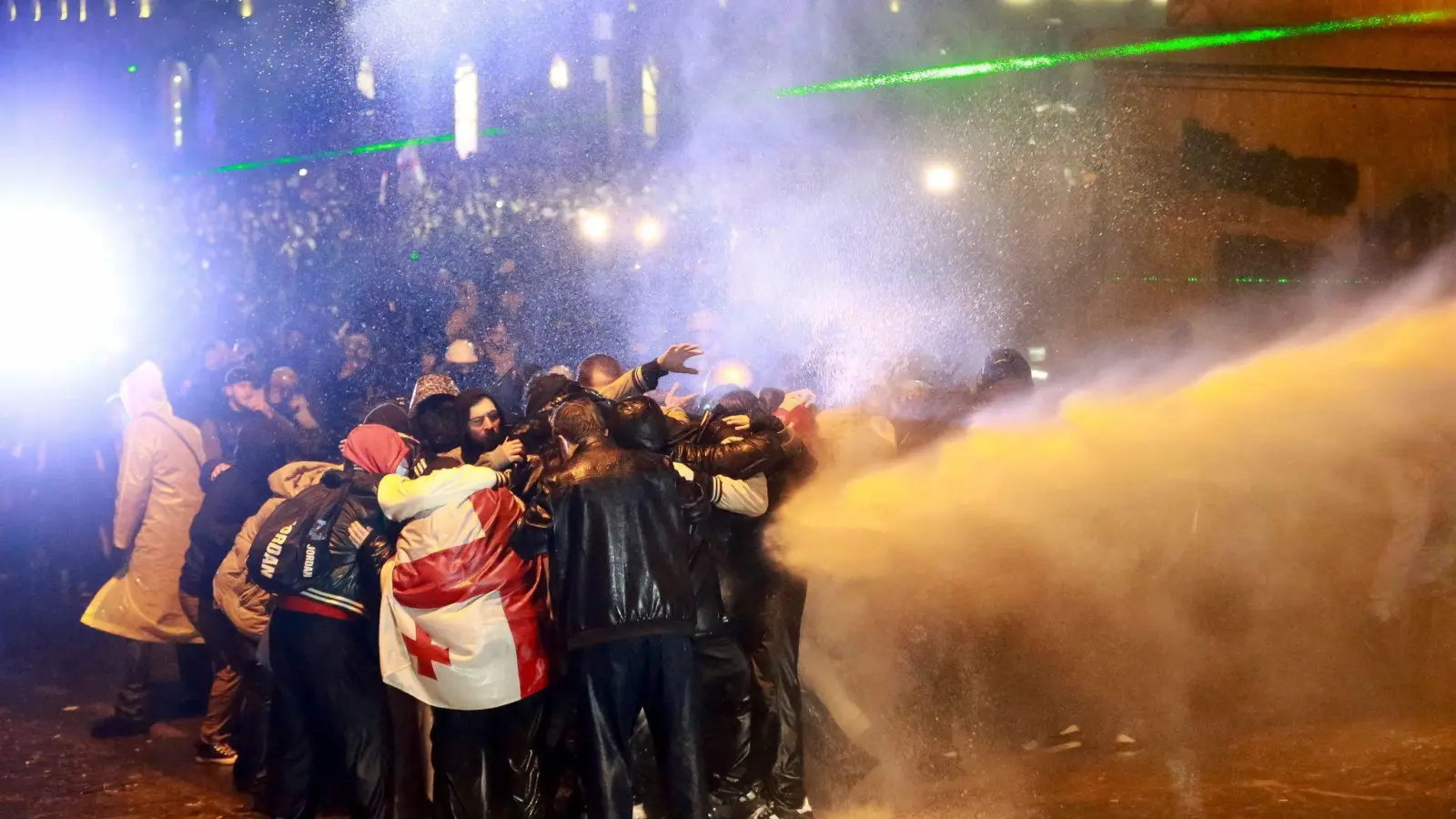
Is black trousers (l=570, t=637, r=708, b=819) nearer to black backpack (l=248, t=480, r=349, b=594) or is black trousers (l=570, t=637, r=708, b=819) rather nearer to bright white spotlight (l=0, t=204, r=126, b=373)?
black backpack (l=248, t=480, r=349, b=594)

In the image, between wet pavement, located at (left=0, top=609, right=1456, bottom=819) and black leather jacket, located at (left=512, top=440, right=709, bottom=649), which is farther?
wet pavement, located at (left=0, top=609, right=1456, bottom=819)

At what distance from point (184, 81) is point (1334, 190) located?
31.3 m

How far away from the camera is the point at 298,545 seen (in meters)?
4.71

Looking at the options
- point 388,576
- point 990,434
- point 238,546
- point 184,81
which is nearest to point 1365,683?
point 990,434

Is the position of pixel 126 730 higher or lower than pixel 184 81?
lower

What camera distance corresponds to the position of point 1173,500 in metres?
6.68

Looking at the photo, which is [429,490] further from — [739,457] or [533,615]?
[739,457]

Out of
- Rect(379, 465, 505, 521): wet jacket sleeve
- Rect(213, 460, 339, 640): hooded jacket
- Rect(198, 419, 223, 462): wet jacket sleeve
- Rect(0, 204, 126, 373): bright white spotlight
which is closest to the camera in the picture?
Rect(379, 465, 505, 521): wet jacket sleeve

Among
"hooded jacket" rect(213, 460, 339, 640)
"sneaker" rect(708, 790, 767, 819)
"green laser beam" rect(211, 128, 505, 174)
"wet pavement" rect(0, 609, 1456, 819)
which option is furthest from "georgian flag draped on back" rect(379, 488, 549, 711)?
"green laser beam" rect(211, 128, 505, 174)

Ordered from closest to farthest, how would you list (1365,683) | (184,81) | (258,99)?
(1365,683), (258,99), (184,81)

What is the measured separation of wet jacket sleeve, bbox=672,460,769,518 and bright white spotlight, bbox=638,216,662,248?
28.5 ft

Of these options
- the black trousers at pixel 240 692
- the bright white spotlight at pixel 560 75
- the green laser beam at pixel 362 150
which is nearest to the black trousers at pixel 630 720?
the black trousers at pixel 240 692

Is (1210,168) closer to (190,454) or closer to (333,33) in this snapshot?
(190,454)

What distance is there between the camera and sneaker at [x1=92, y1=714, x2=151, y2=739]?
21.8 feet
